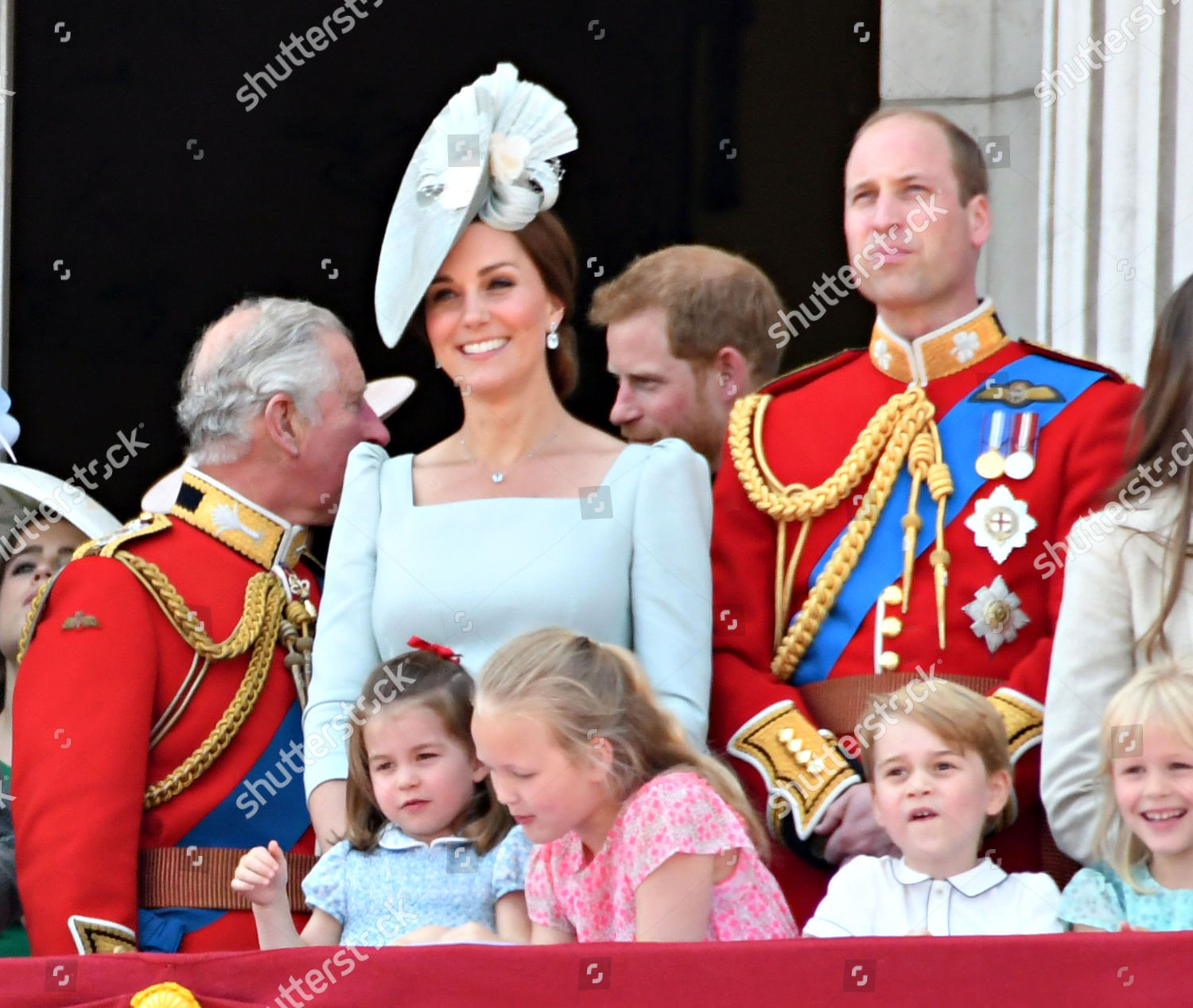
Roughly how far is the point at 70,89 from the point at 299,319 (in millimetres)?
1450

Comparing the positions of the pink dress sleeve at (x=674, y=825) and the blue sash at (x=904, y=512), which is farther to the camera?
the blue sash at (x=904, y=512)

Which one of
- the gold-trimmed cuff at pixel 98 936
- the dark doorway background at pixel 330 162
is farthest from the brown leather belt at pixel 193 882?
the dark doorway background at pixel 330 162

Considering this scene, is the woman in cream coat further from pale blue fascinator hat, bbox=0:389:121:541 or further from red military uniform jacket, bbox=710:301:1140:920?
pale blue fascinator hat, bbox=0:389:121:541

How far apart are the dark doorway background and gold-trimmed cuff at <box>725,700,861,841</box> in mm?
1699

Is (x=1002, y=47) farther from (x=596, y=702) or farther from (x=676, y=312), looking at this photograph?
(x=596, y=702)

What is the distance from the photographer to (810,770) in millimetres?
3137

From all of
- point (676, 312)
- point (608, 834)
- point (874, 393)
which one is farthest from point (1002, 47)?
point (608, 834)

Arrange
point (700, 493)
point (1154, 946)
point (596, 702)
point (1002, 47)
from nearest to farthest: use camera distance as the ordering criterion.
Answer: point (1154, 946) → point (596, 702) → point (700, 493) → point (1002, 47)

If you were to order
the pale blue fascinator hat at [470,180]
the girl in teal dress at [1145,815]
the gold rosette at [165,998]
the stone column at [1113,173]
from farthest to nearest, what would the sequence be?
the stone column at [1113,173] → the pale blue fascinator hat at [470,180] → the girl in teal dress at [1145,815] → the gold rosette at [165,998]

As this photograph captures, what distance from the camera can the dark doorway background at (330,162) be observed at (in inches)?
189

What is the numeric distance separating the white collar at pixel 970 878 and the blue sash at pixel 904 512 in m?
0.38

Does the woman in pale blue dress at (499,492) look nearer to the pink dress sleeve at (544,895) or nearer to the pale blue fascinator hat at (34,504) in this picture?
the pink dress sleeve at (544,895)

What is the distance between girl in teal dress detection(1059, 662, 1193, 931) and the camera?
2.84 meters

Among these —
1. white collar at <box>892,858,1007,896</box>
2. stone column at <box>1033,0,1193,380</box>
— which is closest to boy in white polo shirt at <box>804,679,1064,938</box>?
white collar at <box>892,858,1007,896</box>
